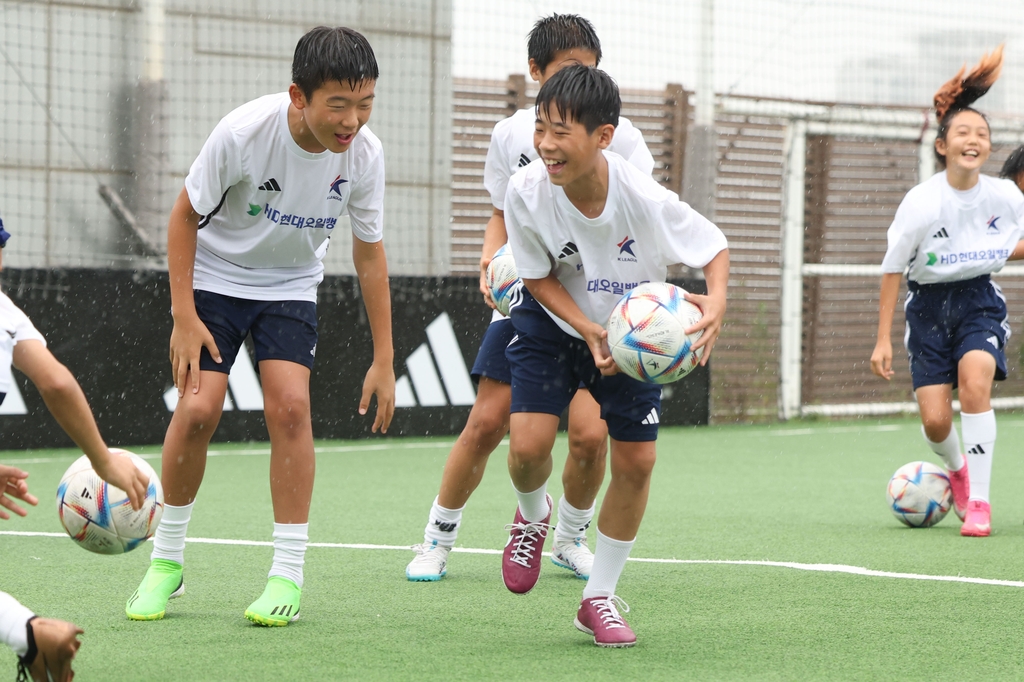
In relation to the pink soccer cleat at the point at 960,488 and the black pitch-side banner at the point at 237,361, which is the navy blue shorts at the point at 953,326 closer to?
the pink soccer cleat at the point at 960,488

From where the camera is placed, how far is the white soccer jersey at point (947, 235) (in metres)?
6.16

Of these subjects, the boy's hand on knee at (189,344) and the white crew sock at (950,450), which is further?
the white crew sock at (950,450)

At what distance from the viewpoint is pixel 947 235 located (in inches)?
243

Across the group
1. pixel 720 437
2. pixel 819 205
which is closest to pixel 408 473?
pixel 720 437

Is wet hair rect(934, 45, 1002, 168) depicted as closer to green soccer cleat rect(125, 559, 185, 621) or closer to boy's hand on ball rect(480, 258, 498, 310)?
boy's hand on ball rect(480, 258, 498, 310)

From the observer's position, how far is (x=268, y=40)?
36.2 ft

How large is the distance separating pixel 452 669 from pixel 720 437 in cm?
784

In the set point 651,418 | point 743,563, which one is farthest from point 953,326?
point 651,418

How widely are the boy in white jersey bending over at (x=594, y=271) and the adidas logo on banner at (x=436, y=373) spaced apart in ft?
20.5

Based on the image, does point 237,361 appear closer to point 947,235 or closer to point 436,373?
point 436,373

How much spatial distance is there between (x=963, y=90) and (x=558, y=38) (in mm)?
2521

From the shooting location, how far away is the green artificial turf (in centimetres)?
343

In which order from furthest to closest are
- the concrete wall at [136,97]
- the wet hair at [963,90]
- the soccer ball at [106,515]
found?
the concrete wall at [136,97] < the wet hair at [963,90] < the soccer ball at [106,515]

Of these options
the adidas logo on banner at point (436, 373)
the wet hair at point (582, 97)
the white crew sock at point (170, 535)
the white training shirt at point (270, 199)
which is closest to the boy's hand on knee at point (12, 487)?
the white crew sock at point (170, 535)
